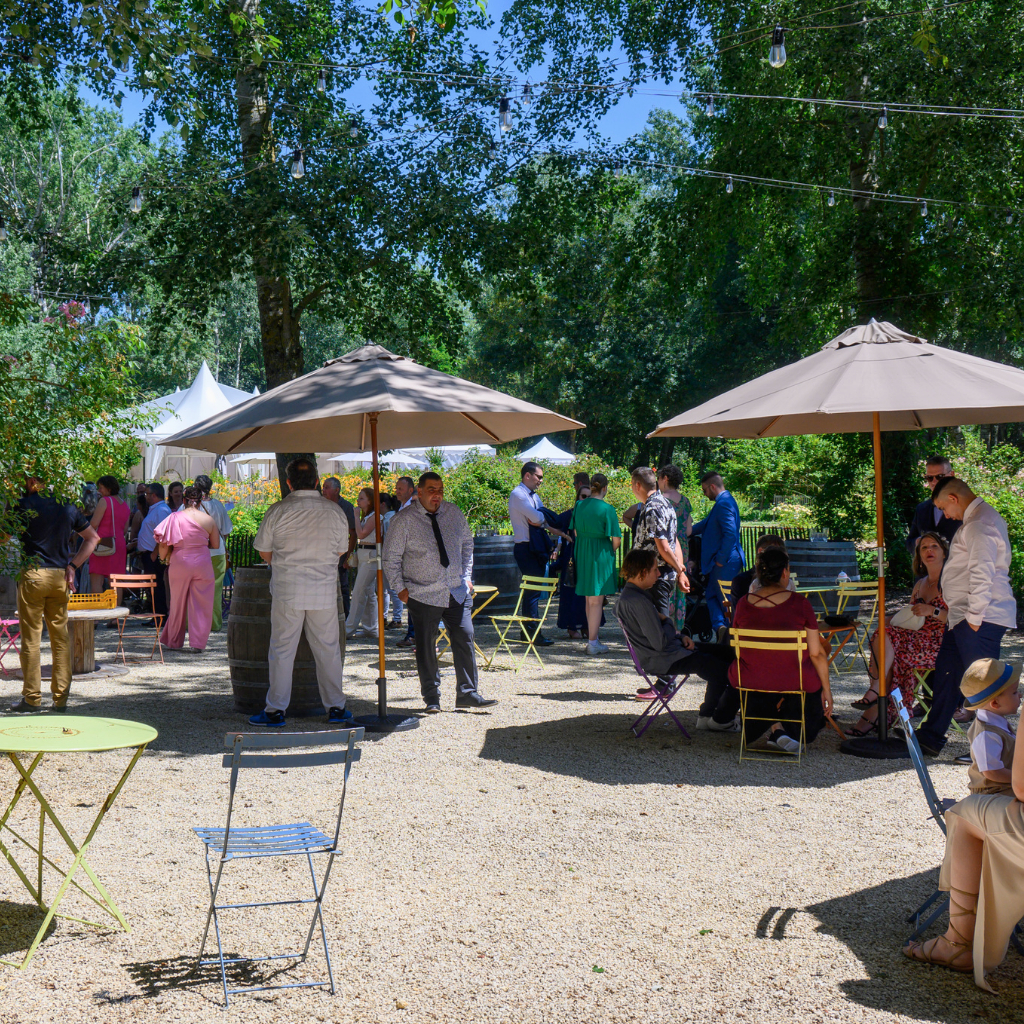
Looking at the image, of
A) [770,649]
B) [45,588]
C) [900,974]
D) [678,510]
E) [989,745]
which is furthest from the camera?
[678,510]

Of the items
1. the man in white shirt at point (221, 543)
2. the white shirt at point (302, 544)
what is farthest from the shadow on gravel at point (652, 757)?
the man in white shirt at point (221, 543)

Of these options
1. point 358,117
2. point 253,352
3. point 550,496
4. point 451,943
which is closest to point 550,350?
point 550,496

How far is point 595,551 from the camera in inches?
424

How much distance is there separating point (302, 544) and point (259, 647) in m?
1.04

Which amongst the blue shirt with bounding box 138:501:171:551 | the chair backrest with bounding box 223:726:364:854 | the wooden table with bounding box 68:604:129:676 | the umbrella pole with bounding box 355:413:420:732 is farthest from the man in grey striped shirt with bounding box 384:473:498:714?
the blue shirt with bounding box 138:501:171:551

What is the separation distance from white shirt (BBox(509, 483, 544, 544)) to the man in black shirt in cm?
532

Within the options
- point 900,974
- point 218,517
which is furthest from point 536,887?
point 218,517

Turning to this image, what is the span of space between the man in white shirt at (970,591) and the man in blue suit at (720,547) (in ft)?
11.6

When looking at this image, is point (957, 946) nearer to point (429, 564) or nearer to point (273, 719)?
point (429, 564)

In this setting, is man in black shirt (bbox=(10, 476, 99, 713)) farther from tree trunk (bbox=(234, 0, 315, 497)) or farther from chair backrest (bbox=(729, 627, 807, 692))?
chair backrest (bbox=(729, 627, 807, 692))

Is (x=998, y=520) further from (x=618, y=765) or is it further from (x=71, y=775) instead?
(x=71, y=775)

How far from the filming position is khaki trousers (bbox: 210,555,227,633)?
12578 mm

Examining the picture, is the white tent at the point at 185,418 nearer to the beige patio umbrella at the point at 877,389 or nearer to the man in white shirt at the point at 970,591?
the beige patio umbrella at the point at 877,389

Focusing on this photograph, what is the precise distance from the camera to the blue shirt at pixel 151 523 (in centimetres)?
1385
